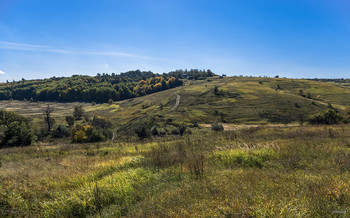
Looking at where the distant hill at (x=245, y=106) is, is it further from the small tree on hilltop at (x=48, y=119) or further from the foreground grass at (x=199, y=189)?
the foreground grass at (x=199, y=189)

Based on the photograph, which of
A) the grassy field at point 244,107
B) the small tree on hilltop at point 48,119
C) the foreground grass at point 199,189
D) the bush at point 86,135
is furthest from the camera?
the grassy field at point 244,107

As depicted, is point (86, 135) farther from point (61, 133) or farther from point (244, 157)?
point (244, 157)

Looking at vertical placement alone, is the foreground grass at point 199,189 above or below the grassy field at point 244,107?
above

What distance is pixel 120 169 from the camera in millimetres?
8656

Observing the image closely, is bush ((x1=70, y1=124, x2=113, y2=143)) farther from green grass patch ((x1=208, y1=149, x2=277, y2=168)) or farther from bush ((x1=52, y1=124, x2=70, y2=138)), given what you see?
green grass patch ((x1=208, y1=149, x2=277, y2=168))

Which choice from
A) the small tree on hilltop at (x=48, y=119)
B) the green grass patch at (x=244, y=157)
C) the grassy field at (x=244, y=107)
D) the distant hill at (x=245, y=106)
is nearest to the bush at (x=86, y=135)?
the small tree on hilltop at (x=48, y=119)

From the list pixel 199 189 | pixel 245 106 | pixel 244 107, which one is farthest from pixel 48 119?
pixel 245 106

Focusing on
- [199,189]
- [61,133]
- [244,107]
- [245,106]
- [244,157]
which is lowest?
[61,133]

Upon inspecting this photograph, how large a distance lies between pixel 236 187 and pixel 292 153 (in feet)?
16.8

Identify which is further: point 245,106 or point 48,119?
point 245,106

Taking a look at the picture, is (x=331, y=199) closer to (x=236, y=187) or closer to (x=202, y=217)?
(x=236, y=187)

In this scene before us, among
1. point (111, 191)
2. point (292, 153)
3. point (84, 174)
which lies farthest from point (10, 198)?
point (292, 153)

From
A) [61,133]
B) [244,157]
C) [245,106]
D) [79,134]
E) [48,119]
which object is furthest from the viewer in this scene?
[245,106]

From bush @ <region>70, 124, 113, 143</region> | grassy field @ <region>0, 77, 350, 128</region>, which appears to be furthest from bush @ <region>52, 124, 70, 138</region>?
grassy field @ <region>0, 77, 350, 128</region>
